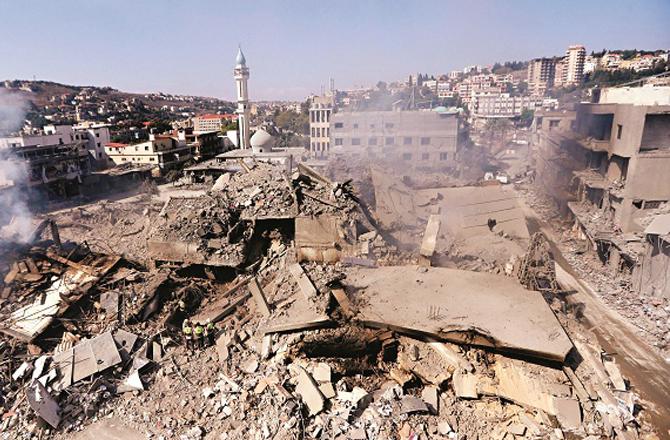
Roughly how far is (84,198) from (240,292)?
19006 mm

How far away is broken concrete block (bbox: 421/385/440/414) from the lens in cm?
660

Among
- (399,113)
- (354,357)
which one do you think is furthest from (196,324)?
(399,113)

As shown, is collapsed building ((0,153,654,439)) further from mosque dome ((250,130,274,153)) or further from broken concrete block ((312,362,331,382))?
mosque dome ((250,130,274,153))

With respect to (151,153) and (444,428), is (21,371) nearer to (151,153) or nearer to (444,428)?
(444,428)

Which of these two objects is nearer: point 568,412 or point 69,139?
point 568,412

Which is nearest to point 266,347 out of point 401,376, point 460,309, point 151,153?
point 401,376

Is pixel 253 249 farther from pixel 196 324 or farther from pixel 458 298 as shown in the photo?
pixel 458 298

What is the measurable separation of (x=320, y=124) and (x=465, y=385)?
32134 millimetres

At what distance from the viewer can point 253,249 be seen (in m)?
11.5

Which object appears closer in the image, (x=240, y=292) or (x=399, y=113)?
(x=240, y=292)

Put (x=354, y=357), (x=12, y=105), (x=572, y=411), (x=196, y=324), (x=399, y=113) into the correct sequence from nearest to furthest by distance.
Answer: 1. (x=572, y=411)
2. (x=354, y=357)
3. (x=196, y=324)
4. (x=12, y=105)
5. (x=399, y=113)

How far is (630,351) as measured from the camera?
9320mm

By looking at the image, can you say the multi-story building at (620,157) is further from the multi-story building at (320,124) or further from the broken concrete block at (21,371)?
the multi-story building at (320,124)

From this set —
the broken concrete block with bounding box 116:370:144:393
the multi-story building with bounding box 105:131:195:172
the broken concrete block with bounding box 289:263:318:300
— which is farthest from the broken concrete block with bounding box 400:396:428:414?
the multi-story building with bounding box 105:131:195:172
